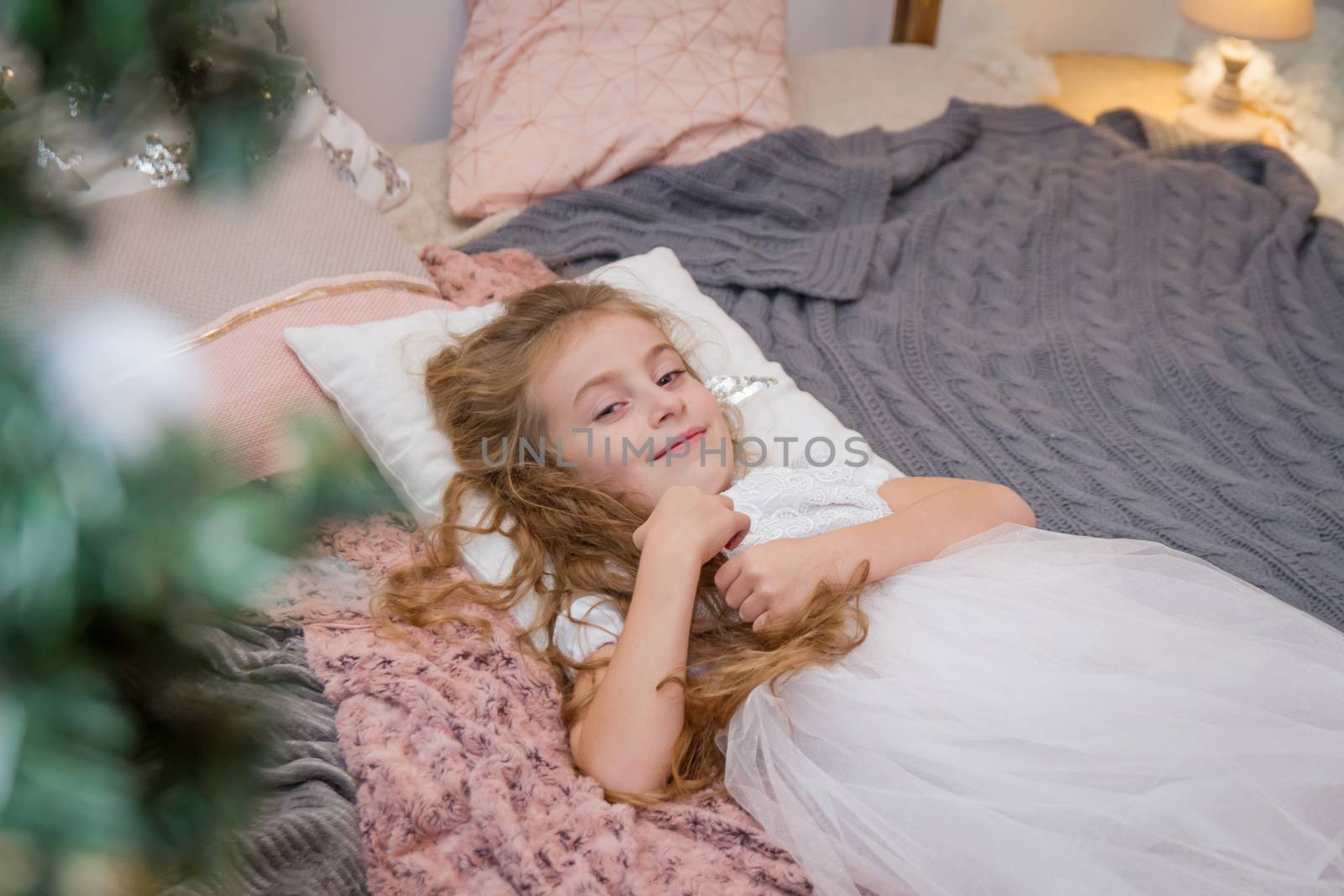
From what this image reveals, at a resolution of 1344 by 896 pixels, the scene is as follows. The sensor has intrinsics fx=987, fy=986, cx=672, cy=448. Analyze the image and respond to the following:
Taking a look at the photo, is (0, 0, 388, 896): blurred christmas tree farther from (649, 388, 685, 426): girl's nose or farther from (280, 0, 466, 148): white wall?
(280, 0, 466, 148): white wall

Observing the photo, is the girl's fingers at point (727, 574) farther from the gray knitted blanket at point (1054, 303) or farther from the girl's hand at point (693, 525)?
the gray knitted blanket at point (1054, 303)

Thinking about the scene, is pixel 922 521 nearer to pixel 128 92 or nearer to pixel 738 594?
pixel 738 594

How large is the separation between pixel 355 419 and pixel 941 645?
722 millimetres

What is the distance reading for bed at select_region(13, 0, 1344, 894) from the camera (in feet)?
2.60

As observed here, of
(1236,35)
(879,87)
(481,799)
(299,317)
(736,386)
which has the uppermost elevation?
(1236,35)

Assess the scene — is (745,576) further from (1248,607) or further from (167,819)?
(167,819)

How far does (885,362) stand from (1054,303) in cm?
33

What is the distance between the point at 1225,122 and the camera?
261cm

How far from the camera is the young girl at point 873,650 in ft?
2.43

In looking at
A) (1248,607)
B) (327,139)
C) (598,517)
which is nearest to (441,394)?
(598,517)

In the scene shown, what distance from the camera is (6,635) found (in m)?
0.25

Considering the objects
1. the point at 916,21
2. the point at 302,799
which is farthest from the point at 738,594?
the point at 916,21

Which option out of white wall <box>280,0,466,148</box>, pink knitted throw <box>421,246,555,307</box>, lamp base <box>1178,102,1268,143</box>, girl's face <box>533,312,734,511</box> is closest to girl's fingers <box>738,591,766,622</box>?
girl's face <box>533,312,734,511</box>

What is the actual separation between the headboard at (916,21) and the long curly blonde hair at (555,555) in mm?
1746
